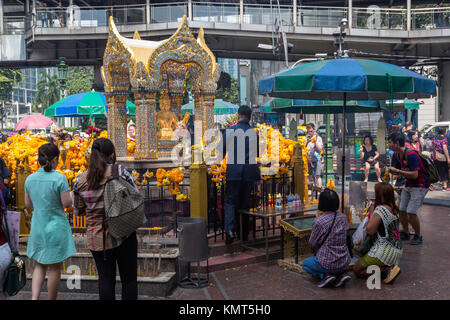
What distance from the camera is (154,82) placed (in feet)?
31.3

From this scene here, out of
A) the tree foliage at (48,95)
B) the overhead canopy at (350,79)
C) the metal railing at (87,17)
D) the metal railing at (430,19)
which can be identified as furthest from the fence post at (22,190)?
the tree foliage at (48,95)

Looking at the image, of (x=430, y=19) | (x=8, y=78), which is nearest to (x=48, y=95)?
(x=8, y=78)

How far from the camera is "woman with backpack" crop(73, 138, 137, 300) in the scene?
4.18m

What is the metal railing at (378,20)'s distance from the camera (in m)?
23.8

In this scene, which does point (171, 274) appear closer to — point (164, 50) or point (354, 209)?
point (354, 209)

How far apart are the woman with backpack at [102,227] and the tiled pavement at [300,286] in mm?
1133

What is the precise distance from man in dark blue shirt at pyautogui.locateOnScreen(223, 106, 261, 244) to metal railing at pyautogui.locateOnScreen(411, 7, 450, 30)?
67.4 feet

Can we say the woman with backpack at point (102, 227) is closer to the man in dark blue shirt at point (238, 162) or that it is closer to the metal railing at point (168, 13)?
the man in dark blue shirt at point (238, 162)

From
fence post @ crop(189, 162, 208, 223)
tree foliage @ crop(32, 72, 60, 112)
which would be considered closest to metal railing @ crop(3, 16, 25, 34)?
fence post @ crop(189, 162, 208, 223)

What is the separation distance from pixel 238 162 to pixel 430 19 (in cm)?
2121

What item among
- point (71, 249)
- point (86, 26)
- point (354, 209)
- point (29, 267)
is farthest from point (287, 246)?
point (86, 26)

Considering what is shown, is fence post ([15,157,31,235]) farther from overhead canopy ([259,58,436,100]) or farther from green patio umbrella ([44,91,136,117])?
green patio umbrella ([44,91,136,117])
